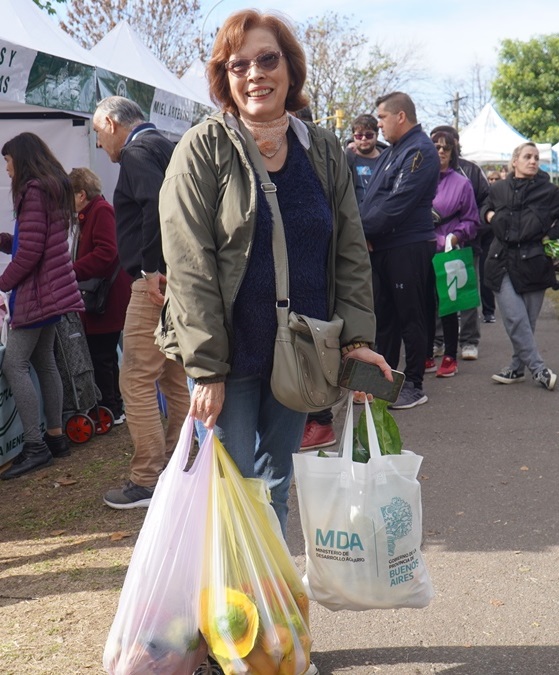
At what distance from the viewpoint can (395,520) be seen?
8.66 feet

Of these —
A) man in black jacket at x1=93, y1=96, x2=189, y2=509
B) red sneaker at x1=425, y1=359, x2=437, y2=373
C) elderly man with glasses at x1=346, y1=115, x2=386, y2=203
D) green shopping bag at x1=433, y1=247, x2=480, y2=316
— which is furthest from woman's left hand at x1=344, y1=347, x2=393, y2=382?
red sneaker at x1=425, y1=359, x2=437, y2=373

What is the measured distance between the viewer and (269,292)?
8.38ft

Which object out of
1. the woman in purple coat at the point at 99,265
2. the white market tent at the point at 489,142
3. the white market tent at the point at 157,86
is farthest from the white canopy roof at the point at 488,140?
the woman in purple coat at the point at 99,265

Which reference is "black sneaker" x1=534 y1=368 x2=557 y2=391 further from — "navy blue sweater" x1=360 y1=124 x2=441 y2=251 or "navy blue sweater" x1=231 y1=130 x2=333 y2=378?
"navy blue sweater" x1=231 y1=130 x2=333 y2=378

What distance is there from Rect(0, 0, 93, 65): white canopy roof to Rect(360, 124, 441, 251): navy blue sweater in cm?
234

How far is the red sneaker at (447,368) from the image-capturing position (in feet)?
24.5

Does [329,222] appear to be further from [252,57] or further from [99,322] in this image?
[99,322]

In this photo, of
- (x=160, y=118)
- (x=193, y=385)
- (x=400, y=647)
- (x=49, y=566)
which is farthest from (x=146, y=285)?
(x=160, y=118)

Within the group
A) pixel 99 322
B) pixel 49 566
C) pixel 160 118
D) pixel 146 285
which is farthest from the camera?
pixel 160 118

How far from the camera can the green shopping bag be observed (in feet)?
22.4

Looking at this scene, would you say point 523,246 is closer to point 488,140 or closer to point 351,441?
point 351,441

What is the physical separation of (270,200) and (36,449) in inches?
137

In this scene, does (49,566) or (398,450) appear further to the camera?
(49,566)

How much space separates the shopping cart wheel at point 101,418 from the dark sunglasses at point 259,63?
3963 millimetres
